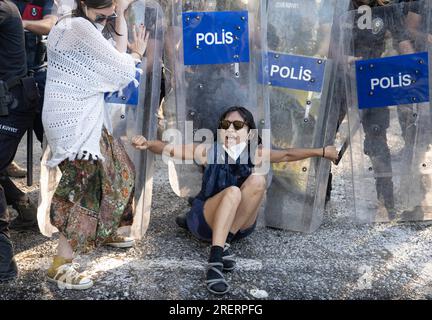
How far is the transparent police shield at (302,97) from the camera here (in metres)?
3.59

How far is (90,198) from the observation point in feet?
9.98

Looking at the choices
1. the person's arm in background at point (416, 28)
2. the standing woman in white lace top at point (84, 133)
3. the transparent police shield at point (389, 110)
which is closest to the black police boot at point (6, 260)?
the standing woman in white lace top at point (84, 133)

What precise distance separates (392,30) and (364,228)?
1266mm

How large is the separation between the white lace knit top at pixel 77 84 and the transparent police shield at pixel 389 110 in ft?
4.87

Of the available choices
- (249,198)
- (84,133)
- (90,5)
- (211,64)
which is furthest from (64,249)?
(211,64)

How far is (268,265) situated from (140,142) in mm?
A: 1002

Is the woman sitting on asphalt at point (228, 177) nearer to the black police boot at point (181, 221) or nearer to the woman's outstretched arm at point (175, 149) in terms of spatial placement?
the woman's outstretched arm at point (175, 149)

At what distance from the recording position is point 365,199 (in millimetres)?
3768

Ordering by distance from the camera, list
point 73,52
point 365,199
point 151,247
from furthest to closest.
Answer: point 365,199, point 151,247, point 73,52

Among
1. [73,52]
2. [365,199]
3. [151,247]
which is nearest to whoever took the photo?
[73,52]

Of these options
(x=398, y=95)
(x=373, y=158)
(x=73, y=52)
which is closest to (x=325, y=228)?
(x=373, y=158)

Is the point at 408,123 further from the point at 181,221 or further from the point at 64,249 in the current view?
the point at 64,249
